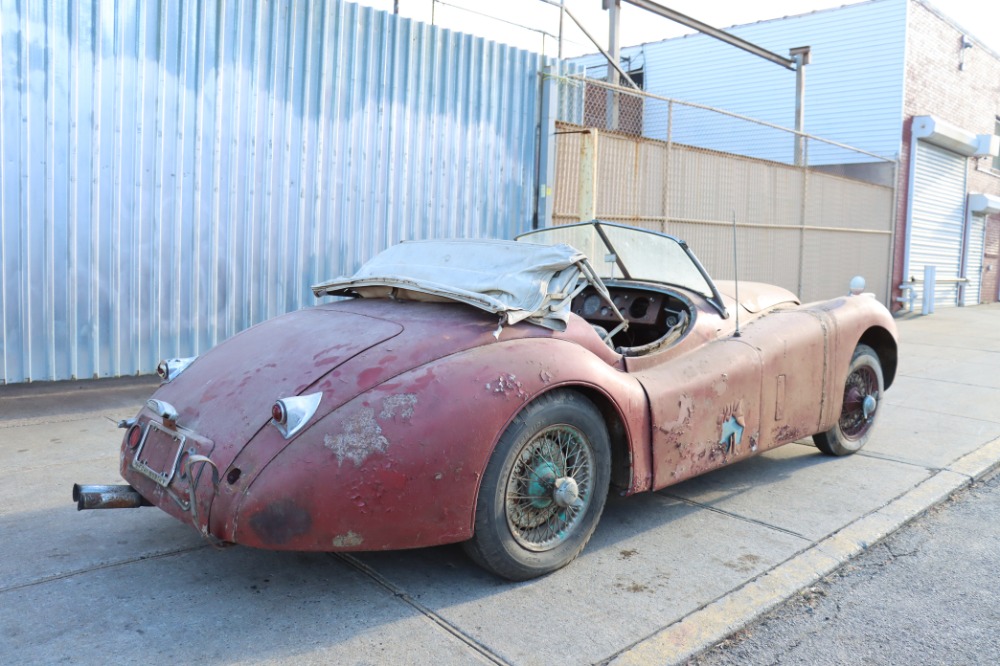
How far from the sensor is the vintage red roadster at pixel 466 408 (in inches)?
112

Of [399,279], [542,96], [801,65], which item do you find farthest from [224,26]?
[801,65]

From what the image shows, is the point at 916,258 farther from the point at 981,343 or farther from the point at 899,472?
the point at 899,472

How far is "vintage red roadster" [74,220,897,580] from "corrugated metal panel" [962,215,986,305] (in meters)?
19.9

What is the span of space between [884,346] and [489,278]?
3.37 m

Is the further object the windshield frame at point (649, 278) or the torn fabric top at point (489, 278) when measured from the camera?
the windshield frame at point (649, 278)

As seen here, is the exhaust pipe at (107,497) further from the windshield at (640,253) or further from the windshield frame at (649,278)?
the windshield frame at (649,278)

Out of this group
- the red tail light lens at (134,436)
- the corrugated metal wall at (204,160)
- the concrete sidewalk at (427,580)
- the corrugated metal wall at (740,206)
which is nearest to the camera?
the concrete sidewalk at (427,580)

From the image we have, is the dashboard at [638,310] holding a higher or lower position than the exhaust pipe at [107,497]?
higher

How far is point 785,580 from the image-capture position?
3371 millimetres

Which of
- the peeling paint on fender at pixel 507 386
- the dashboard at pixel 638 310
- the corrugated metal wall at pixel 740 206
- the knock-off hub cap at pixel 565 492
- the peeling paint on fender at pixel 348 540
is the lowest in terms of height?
the peeling paint on fender at pixel 348 540

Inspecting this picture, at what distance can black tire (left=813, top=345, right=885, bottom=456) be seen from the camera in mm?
5277

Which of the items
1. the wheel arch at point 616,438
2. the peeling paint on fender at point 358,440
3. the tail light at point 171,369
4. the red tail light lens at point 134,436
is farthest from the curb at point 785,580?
the tail light at point 171,369

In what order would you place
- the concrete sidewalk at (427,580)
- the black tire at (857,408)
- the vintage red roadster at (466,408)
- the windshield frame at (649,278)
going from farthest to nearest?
the black tire at (857,408)
the windshield frame at (649,278)
the vintage red roadster at (466,408)
the concrete sidewalk at (427,580)

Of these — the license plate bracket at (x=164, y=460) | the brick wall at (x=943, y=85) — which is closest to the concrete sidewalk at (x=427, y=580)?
the license plate bracket at (x=164, y=460)
